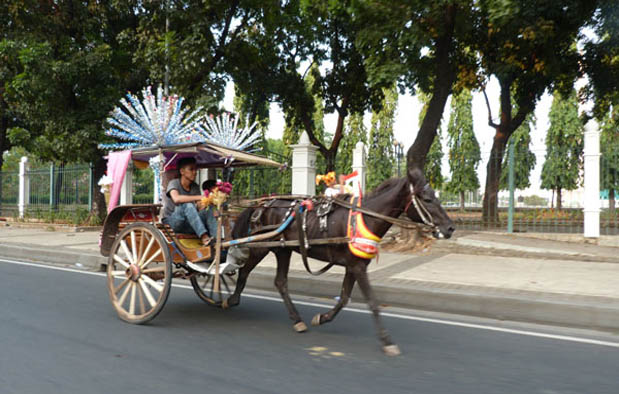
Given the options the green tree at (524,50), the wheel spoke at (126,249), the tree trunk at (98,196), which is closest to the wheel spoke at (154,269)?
the wheel spoke at (126,249)

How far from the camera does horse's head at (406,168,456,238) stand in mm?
4500

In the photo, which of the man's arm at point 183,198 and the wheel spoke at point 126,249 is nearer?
the man's arm at point 183,198

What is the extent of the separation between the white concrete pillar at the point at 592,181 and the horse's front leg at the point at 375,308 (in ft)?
27.3

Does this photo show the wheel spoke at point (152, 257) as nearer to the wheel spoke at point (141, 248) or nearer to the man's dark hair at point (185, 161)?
the wheel spoke at point (141, 248)

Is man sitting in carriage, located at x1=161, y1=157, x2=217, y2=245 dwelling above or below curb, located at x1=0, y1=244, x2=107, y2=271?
above

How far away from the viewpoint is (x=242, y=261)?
19.2 feet

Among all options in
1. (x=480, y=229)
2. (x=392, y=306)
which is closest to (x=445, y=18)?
(x=480, y=229)

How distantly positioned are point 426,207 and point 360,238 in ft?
2.23

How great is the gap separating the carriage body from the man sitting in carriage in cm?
12

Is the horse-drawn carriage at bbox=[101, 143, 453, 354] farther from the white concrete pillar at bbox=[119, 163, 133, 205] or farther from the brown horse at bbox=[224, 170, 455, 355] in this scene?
the white concrete pillar at bbox=[119, 163, 133, 205]

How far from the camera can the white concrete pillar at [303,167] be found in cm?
1311

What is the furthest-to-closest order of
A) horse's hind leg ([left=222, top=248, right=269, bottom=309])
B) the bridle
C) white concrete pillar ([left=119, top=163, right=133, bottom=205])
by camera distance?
1. white concrete pillar ([left=119, top=163, right=133, bottom=205])
2. horse's hind leg ([left=222, top=248, right=269, bottom=309])
3. the bridle

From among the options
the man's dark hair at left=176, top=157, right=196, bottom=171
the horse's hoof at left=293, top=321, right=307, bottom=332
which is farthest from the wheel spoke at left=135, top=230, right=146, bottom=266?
the horse's hoof at left=293, top=321, right=307, bottom=332

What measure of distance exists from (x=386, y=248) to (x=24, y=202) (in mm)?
16368
